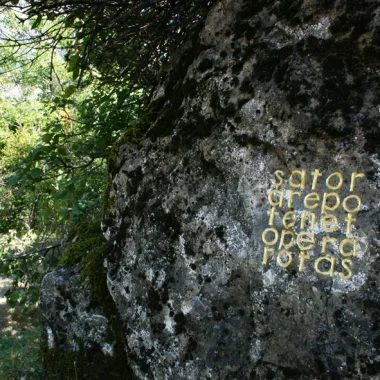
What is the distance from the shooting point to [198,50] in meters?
2.70

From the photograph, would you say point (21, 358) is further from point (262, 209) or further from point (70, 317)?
point (262, 209)

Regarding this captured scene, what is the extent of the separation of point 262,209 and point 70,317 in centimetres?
144

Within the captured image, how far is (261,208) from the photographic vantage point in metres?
2.21

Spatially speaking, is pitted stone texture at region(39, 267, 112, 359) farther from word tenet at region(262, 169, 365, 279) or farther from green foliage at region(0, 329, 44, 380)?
word tenet at region(262, 169, 365, 279)

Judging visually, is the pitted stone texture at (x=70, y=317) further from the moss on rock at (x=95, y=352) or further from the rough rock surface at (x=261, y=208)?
the rough rock surface at (x=261, y=208)

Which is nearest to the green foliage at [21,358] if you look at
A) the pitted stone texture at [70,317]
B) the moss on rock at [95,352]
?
the moss on rock at [95,352]

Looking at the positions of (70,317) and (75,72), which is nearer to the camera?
(70,317)

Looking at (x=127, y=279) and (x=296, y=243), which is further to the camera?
(x=127, y=279)

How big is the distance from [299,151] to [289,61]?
48 centimetres

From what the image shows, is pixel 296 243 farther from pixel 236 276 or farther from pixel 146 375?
pixel 146 375

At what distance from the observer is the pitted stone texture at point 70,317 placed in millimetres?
2732

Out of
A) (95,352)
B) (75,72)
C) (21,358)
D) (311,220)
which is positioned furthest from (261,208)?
(21,358)

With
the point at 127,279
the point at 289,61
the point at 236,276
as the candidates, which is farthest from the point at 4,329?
the point at 289,61

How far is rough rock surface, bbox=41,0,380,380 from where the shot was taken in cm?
200
